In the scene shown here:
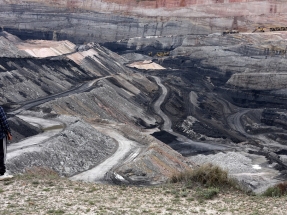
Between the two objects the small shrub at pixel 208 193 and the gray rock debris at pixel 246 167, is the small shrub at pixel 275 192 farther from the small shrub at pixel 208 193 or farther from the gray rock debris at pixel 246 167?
the gray rock debris at pixel 246 167

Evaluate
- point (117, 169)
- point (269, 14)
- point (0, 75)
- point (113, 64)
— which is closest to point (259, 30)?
point (269, 14)

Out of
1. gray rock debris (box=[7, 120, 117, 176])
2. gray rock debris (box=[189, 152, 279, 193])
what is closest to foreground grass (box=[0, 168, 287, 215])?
gray rock debris (box=[7, 120, 117, 176])

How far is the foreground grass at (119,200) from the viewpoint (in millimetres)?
8703

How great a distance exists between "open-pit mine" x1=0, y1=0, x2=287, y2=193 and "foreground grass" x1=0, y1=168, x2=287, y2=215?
493 centimetres

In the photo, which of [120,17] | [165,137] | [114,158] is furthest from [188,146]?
[120,17]

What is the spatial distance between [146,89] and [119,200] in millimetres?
42402

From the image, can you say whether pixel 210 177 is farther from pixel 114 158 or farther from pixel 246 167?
pixel 246 167

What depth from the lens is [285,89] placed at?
4988 centimetres

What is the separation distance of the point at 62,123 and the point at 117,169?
906 centimetres

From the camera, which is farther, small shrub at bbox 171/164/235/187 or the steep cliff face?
the steep cliff face

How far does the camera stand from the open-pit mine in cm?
2058

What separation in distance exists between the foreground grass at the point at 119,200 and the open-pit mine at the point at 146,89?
194 inches

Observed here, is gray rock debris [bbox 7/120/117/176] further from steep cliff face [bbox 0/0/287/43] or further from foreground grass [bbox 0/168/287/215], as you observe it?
steep cliff face [bbox 0/0/287/43]

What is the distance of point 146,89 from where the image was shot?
51.7 m
